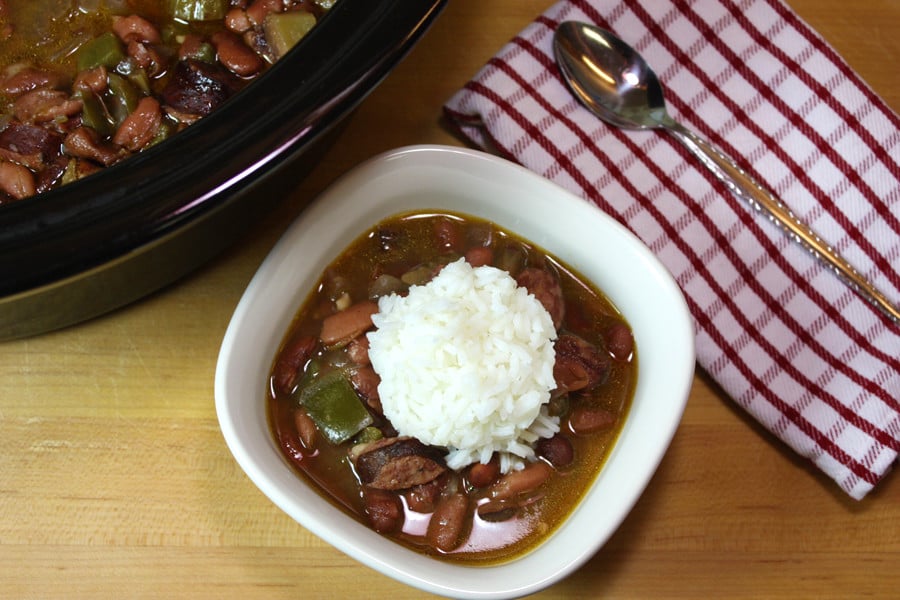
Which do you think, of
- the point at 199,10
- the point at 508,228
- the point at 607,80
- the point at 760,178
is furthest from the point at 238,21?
the point at 760,178

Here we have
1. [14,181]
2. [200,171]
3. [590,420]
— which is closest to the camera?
[200,171]

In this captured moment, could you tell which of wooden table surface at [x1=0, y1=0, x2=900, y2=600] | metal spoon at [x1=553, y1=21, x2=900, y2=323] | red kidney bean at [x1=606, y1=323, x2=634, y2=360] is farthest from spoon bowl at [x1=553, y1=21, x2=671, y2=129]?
red kidney bean at [x1=606, y1=323, x2=634, y2=360]

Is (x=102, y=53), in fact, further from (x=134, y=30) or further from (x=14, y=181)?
(x=14, y=181)

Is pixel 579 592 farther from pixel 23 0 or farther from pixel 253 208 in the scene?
pixel 23 0

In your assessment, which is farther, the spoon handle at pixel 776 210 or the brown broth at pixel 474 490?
the spoon handle at pixel 776 210

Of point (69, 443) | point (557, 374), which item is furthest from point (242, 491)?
point (557, 374)

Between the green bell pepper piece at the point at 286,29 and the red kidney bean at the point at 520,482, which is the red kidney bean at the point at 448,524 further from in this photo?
the green bell pepper piece at the point at 286,29

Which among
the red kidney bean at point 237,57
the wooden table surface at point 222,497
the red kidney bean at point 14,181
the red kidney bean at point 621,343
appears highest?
the red kidney bean at point 237,57

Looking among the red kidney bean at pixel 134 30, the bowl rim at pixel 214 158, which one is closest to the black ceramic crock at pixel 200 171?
the bowl rim at pixel 214 158
